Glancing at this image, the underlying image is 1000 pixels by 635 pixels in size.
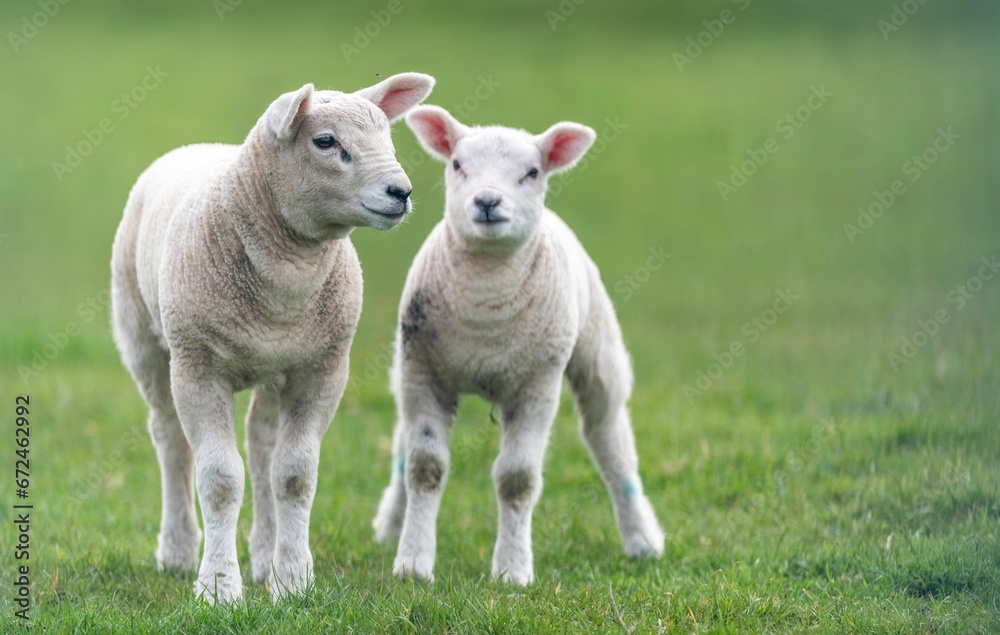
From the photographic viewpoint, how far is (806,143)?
20.3 m

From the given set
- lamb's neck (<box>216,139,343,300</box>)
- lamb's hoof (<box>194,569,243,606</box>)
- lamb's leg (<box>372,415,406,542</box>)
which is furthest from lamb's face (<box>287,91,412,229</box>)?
lamb's leg (<box>372,415,406,542</box>)

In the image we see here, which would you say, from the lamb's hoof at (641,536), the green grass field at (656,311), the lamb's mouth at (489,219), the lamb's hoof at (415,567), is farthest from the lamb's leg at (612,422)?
the lamb's hoof at (415,567)

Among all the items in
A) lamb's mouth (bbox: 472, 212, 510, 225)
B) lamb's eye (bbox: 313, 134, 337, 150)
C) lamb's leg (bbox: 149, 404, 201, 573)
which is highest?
lamb's eye (bbox: 313, 134, 337, 150)

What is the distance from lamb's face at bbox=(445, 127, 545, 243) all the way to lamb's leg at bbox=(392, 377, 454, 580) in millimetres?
911

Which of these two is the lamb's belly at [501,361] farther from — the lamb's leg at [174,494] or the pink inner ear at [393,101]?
the lamb's leg at [174,494]

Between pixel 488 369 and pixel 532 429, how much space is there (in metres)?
0.40

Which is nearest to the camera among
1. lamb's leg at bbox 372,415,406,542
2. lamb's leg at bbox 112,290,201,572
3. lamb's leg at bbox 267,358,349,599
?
lamb's leg at bbox 267,358,349,599

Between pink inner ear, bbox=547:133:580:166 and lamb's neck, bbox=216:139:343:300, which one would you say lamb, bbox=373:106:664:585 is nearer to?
pink inner ear, bbox=547:133:580:166

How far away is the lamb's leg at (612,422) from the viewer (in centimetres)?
713

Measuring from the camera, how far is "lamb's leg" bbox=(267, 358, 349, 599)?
224 inches

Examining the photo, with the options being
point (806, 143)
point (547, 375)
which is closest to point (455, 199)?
point (547, 375)

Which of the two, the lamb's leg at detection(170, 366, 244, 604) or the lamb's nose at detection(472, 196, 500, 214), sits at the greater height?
the lamb's nose at detection(472, 196, 500, 214)

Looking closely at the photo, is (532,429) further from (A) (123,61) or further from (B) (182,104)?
(A) (123,61)

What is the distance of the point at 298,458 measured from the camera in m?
5.68
